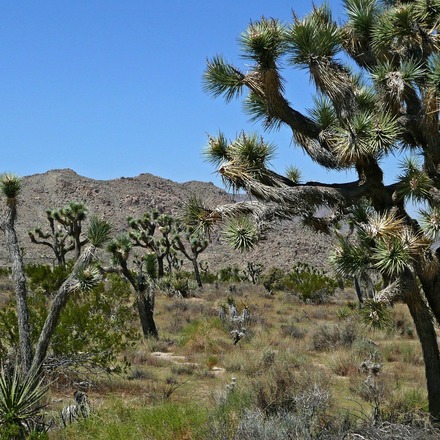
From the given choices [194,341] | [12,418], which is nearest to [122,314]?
[194,341]

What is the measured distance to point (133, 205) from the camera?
3137 inches

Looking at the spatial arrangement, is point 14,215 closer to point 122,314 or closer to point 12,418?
point 12,418

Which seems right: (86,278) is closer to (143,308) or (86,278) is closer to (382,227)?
(382,227)

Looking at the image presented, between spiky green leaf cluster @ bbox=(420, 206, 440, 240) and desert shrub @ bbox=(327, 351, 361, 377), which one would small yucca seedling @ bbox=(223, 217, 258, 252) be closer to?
spiky green leaf cluster @ bbox=(420, 206, 440, 240)

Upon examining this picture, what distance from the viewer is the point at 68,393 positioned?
37.5ft

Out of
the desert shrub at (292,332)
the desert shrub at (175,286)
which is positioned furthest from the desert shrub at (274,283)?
the desert shrub at (292,332)

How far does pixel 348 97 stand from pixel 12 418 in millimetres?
5296

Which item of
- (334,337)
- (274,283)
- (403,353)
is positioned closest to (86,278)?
(403,353)

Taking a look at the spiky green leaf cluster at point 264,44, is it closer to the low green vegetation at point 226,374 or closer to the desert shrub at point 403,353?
the low green vegetation at point 226,374

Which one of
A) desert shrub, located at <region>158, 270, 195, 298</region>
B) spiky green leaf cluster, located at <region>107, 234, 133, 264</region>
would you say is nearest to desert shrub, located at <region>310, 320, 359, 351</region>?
spiky green leaf cluster, located at <region>107, 234, 133, 264</region>

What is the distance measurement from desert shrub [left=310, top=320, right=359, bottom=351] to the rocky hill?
39.5m

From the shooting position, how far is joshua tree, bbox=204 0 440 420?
7.49 meters

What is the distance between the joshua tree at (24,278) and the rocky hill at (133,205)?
4465 cm

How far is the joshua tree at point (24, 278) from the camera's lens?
9.00 m
